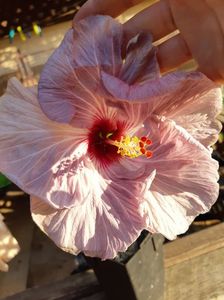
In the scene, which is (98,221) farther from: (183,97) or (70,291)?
(70,291)

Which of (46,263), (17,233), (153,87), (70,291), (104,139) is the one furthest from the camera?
(17,233)

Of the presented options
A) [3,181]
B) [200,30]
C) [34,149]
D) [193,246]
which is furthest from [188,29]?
[3,181]

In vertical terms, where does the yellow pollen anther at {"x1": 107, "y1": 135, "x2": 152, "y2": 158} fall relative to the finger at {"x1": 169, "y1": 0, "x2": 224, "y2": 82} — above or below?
below

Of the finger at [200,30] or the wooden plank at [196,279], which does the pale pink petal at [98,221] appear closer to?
A: the finger at [200,30]

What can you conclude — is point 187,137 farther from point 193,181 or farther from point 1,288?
point 1,288

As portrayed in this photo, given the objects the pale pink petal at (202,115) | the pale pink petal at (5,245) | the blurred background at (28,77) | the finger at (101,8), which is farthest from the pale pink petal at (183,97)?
the blurred background at (28,77)

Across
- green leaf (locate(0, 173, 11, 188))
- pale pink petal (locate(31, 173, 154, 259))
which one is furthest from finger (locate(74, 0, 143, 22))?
green leaf (locate(0, 173, 11, 188))

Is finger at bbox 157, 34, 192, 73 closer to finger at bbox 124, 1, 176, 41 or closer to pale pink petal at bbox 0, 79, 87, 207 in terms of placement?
finger at bbox 124, 1, 176, 41
